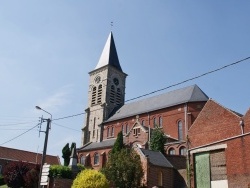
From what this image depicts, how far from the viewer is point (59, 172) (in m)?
27.8

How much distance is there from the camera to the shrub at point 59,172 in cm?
2745

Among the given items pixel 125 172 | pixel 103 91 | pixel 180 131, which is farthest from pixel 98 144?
pixel 125 172

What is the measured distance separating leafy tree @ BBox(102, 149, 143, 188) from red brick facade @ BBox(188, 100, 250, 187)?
792 cm

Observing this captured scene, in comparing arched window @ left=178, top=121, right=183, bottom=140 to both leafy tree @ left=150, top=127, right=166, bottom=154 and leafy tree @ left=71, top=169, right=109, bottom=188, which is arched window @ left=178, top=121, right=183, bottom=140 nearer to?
leafy tree @ left=150, top=127, right=166, bottom=154

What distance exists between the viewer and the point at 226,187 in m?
16.6

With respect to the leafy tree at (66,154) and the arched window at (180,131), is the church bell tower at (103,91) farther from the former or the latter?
the arched window at (180,131)

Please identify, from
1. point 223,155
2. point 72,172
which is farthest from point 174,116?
point 223,155

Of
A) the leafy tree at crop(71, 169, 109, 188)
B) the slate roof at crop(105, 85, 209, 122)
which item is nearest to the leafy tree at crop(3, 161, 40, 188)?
the leafy tree at crop(71, 169, 109, 188)

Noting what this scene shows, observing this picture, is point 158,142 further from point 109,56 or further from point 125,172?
point 109,56

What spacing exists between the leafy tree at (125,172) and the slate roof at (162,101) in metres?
17.6

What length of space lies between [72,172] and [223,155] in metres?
16.6

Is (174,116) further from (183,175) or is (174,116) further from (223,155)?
(223,155)

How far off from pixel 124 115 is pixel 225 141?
34.0 metres

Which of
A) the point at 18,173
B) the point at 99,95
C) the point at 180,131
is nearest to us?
the point at 18,173
